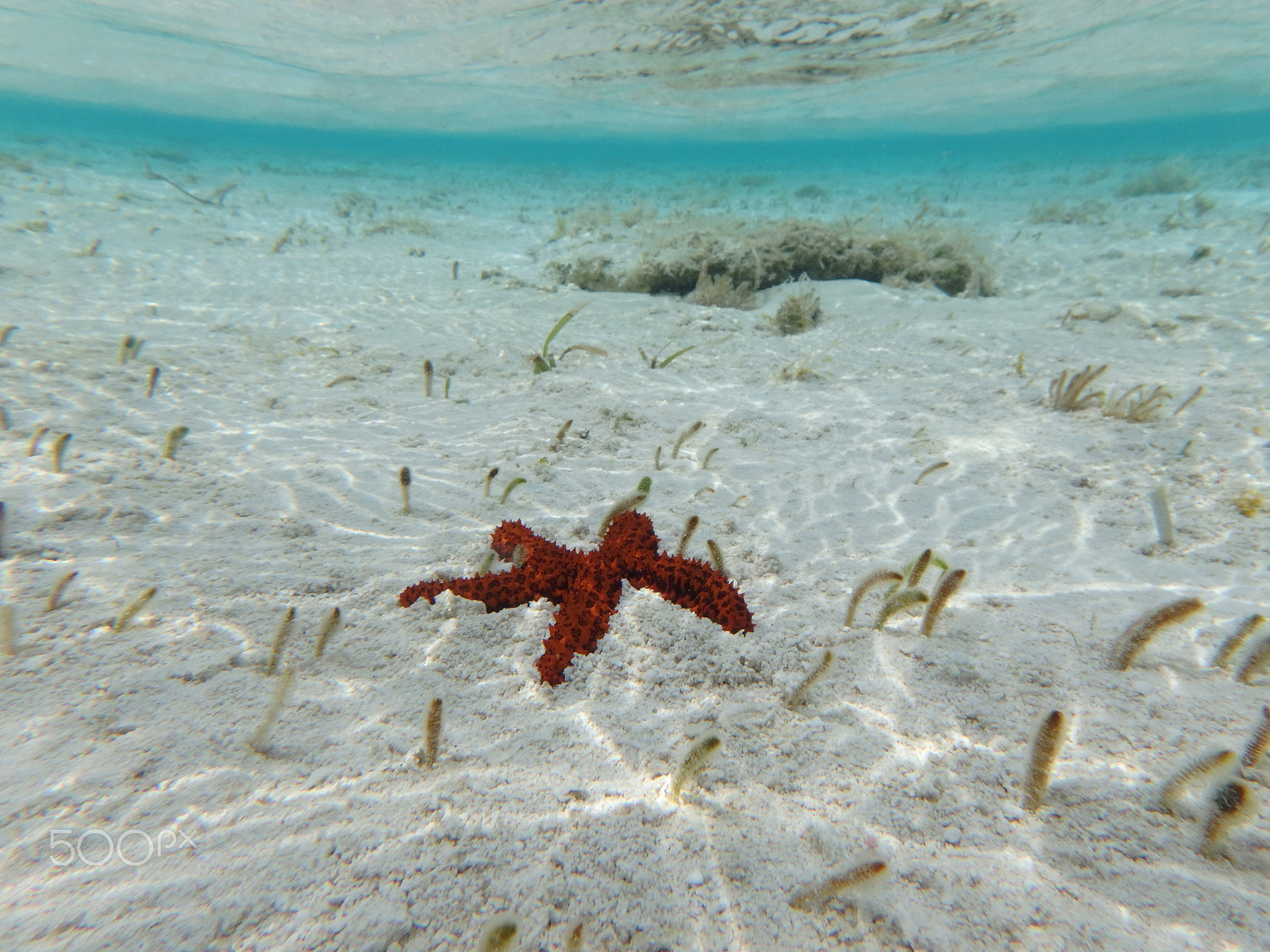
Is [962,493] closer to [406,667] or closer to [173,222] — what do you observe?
[406,667]

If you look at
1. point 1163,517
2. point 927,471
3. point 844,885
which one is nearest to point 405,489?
point 844,885

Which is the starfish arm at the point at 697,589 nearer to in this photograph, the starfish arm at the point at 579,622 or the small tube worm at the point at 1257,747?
the starfish arm at the point at 579,622

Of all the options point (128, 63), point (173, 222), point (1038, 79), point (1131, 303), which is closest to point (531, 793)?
point (1131, 303)

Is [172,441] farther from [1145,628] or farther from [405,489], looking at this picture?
[1145,628]

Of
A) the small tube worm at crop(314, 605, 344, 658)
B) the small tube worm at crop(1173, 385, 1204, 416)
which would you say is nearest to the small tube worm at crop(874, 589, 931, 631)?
the small tube worm at crop(314, 605, 344, 658)

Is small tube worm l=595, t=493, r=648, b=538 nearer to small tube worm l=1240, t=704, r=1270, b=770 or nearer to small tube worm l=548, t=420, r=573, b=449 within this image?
small tube worm l=548, t=420, r=573, b=449
